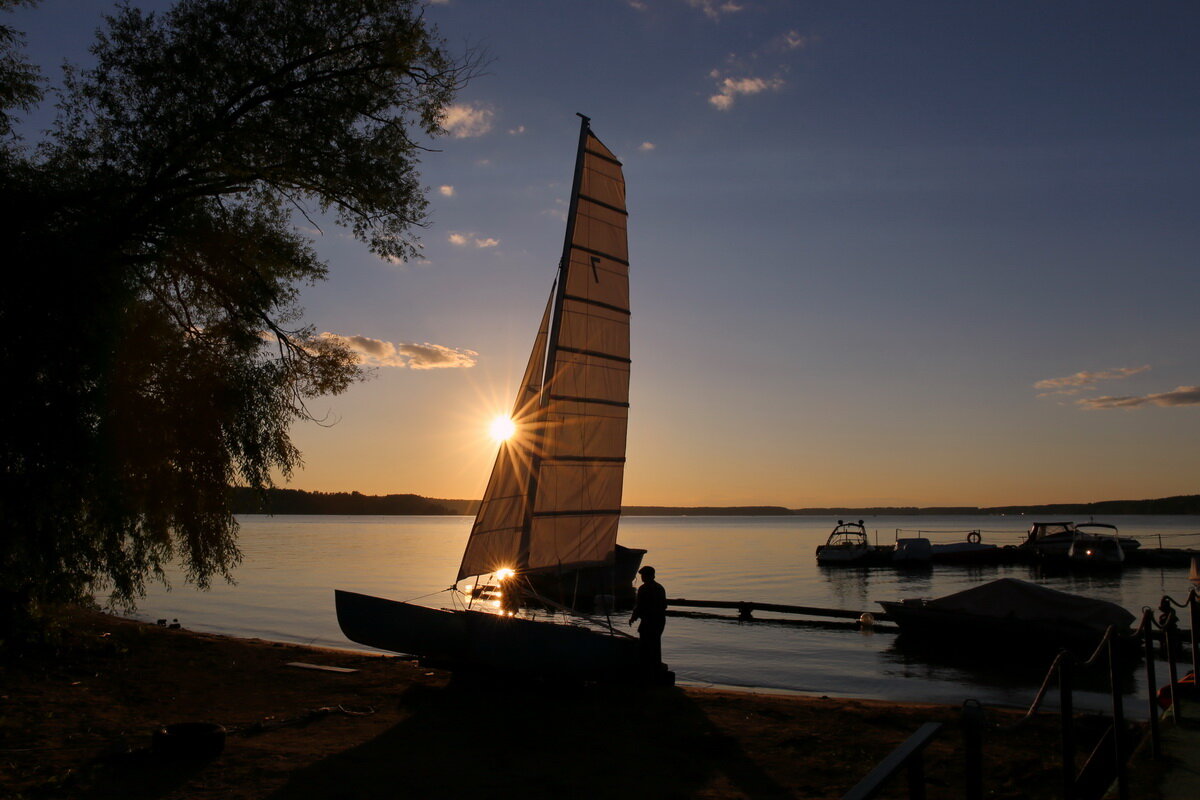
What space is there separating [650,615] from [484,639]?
10.7ft

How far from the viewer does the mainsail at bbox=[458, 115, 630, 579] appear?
16.0m

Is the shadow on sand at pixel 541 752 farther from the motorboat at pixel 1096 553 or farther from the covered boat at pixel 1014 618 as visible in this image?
the motorboat at pixel 1096 553

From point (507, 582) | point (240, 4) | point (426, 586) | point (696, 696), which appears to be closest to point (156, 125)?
point (240, 4)

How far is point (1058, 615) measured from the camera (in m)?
23.3

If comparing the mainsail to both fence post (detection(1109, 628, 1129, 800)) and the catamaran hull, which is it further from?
fence post (detection(1109, 628, 1129, 800))

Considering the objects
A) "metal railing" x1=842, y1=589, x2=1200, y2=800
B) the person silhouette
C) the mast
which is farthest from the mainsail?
"metal railing" x1=842, y1=589, x2=1200, y2=800

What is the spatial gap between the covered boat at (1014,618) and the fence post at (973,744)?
2144cm

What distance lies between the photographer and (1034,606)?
23750 mm

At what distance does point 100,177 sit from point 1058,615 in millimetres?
26464

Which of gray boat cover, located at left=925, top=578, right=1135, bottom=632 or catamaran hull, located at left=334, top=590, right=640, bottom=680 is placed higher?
catamaran hull, located at left=334, top=590, right=640, bottom=680

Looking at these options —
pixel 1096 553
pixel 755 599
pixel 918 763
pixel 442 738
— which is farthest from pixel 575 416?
pixel 1096 553

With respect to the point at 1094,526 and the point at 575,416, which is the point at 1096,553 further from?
the point at 575,416

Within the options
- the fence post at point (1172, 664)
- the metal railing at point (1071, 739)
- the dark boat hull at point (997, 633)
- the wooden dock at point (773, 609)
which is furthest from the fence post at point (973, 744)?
the wooden dock at point (773, 609)

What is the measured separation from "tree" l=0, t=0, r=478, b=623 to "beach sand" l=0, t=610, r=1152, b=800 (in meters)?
2.47
